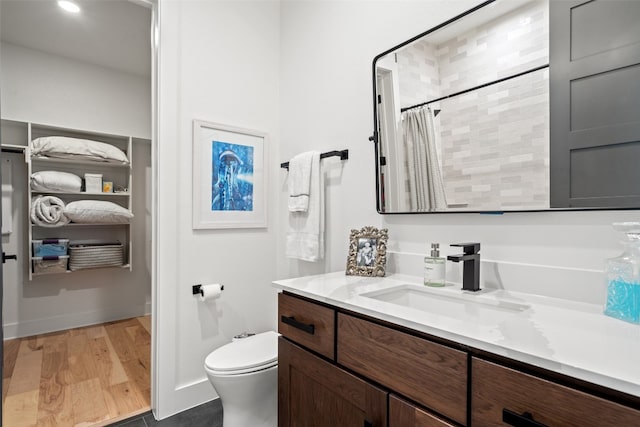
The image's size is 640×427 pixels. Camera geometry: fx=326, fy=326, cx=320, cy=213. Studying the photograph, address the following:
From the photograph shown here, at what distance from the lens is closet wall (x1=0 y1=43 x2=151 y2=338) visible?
2.85m

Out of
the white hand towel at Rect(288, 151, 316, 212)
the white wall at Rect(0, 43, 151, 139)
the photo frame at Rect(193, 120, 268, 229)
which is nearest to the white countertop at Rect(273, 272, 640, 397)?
the white hand towel at Rect(288, 151, 316, 212)

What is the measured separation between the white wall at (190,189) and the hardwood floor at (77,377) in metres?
0.35

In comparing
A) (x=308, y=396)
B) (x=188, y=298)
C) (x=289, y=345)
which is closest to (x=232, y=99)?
(x=188, y=298)

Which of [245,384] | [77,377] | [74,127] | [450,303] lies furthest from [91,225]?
[450,303]

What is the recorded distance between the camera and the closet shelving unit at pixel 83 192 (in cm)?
287

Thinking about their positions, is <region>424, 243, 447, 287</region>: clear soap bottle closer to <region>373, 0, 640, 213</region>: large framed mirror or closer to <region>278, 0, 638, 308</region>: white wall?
<region>278, 0, 638, 308</region>: white wall

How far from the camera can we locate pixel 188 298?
194cm

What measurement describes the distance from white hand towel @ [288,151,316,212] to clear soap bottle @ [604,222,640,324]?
1.34 meters

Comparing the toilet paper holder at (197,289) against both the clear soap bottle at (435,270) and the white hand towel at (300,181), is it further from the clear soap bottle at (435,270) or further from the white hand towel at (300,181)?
the clear soap bottle at (435,270)

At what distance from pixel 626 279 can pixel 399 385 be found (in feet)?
2.13

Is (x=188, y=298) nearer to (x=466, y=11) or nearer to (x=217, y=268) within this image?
(x=217, y=268)

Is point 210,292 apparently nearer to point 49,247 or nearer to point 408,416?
point 408,416

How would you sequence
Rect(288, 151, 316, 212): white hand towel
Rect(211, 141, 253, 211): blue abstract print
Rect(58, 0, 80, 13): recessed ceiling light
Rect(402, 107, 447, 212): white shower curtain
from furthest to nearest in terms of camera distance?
Rect(58, 0, 80, 13): recessed ceiling light, Rect(211, 141, 253, 211): blue abstract print, Rect(288, 151, 316, 212): white hand towel, Rect(402, 107, 447, 212): white shower curtain

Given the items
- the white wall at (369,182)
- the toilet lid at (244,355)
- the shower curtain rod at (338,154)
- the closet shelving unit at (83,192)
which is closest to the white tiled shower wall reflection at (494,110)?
the white wall at (369,182)
